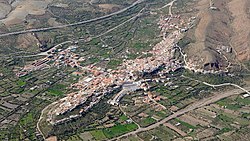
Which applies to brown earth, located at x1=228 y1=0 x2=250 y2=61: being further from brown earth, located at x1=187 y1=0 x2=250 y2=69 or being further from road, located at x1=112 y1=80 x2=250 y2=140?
road, located at x1=112 y1=80 x2=250 y2=140

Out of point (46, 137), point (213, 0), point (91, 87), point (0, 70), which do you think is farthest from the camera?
point (213, 0)

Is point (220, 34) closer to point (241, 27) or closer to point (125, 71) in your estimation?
point (241, 27)

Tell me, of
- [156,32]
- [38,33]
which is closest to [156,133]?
[156,32]

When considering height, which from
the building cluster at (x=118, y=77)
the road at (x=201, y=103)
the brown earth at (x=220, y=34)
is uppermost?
the brown earth at (x=220, y=34)

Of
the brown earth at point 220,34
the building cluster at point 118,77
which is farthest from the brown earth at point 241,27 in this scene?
the building cluster at point 118,77

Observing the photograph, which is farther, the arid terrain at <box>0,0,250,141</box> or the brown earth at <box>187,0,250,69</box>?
the brown earth at <box>187,0,250,69</box>

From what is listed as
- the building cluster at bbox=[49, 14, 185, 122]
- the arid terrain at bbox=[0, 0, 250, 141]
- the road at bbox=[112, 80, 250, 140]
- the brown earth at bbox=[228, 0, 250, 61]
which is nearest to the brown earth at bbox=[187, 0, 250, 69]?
the brown earth at bbox=[228, 0, 250, 61]

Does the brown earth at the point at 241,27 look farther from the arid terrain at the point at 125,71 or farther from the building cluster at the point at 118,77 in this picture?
the building cluster at the point at 118,77

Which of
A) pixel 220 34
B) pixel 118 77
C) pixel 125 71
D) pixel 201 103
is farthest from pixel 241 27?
pixel 118 77

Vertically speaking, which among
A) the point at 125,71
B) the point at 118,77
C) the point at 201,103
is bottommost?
the point at 201,103

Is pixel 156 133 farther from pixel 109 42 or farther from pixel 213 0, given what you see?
pixel 213 0

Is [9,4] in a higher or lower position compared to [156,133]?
higher
